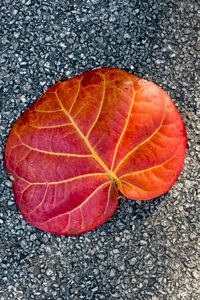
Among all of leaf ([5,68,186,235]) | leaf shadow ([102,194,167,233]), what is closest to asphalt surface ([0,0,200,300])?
leaf shadow ([102,194,167,233])

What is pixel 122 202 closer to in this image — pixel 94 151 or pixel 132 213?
pixel 132 213

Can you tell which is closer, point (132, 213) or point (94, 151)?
point (94, 151)

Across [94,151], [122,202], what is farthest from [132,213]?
[94,151]

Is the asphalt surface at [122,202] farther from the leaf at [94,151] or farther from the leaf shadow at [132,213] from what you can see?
the leaf at [94,151]

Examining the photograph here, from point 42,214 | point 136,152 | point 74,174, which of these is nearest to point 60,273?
point 42,214

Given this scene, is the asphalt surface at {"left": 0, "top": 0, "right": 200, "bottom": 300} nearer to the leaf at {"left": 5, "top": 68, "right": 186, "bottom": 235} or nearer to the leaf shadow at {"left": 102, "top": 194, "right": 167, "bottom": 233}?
the leaf shadow at {"left": 102, "top": 194, "right": 167, "bottom": 233}

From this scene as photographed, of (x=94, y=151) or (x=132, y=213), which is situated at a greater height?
(x=94, y=151)

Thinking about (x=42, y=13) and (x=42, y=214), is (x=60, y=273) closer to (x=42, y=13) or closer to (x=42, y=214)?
(x=42, y=214)
